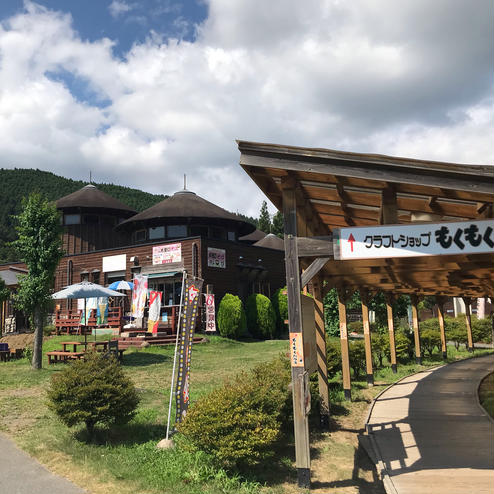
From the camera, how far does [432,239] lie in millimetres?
5973

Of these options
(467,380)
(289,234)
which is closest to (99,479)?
(289,234)

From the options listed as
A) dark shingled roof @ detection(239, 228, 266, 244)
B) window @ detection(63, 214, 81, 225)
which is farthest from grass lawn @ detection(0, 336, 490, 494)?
dark shingled roof @ detection(239, 228, 266, 244)

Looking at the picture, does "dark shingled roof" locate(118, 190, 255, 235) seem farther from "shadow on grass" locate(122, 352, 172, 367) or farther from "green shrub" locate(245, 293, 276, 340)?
"shadow on grass" locate(122, 352, 172, 367)

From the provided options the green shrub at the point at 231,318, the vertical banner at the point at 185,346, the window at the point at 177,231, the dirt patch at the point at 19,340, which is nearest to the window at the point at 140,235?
the window at the point at 177,231

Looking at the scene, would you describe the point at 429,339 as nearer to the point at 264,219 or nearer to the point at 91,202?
the point at 91,202

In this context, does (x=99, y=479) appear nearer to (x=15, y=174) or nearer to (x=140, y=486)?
(x=140, y=486)

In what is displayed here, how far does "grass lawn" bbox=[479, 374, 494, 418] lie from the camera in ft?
35.6

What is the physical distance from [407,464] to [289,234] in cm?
398

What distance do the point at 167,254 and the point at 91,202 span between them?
14.3m

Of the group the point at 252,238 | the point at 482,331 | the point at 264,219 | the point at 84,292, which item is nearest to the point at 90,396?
the point at 84,292

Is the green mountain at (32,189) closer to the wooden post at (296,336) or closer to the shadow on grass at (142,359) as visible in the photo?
the shadow on grass at (142,359)

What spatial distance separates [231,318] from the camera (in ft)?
84.3

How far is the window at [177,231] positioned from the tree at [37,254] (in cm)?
1541

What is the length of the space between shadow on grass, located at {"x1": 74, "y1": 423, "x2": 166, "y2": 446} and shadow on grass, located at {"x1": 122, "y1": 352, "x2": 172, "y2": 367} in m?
7.72
